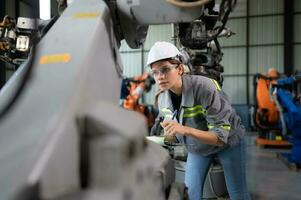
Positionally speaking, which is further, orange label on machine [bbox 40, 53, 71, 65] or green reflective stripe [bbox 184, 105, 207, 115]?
green reflective stripe [bbox 184, 105, 207, 115]

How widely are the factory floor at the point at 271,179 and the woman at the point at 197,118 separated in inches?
68.8

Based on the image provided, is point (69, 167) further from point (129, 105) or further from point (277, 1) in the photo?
point (277, 1)

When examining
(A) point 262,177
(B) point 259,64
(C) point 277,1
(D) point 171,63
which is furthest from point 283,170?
(C) point 277,1

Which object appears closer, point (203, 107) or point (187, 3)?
point (187, 3)

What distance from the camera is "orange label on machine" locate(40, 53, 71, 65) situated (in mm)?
784

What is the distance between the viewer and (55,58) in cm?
80

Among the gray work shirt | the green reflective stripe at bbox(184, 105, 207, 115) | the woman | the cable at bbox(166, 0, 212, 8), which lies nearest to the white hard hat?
the woman

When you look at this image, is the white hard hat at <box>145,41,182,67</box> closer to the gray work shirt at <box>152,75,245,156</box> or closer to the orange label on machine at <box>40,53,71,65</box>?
the gray work shirt at <box>152,75,245,156</box>

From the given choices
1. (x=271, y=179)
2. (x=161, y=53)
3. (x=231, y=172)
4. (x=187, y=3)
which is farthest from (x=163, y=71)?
(x=271, y=179)

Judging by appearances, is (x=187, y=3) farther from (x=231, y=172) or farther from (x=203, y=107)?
(x=231, y=172)

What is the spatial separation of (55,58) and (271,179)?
184 inches

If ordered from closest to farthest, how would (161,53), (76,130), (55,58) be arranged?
1. (76,130)
2. (55,58)
3. (161,53)

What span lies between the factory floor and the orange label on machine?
141 inches

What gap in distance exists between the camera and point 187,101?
2.06 metres
